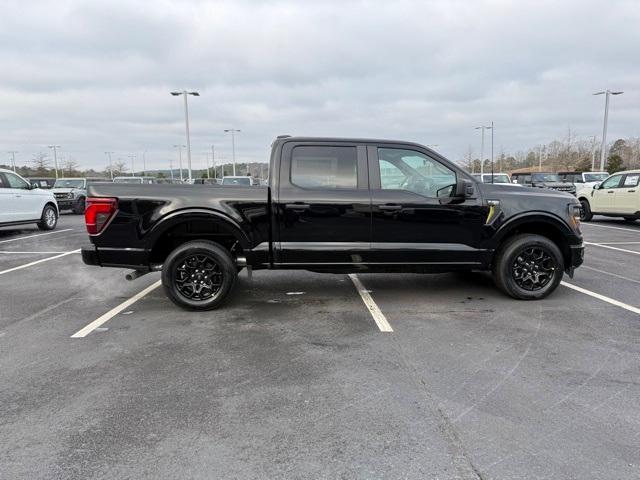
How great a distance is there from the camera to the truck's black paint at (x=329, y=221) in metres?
5.14

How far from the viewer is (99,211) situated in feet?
16.7

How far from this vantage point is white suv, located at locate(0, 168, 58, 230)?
12039 millimetres

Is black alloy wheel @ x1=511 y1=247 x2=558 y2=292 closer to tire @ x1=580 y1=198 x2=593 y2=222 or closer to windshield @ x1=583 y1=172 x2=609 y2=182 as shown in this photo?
tire @ x1=580 y1=198 x2=593 y2=222

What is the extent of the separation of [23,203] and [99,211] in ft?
31.4

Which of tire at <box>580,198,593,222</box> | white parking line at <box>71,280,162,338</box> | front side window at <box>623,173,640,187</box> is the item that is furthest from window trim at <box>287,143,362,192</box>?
tire at <box>580,198,593,222</box>

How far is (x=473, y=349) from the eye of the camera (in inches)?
163

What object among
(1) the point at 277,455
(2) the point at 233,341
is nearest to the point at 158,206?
(2) the point at 233,341

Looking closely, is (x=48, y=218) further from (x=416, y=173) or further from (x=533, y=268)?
(x=533, y=268)

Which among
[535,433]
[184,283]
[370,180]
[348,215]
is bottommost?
[535,433]

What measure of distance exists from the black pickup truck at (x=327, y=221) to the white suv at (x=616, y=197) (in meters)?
10.1

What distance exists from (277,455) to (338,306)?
2.94 metres

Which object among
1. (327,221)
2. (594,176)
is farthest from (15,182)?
(594,176)

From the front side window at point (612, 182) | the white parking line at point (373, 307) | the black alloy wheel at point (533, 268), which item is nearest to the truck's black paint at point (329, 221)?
the black alloy wheel at point (533, 268)

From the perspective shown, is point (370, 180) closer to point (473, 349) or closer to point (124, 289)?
Result: point (473, 349)
